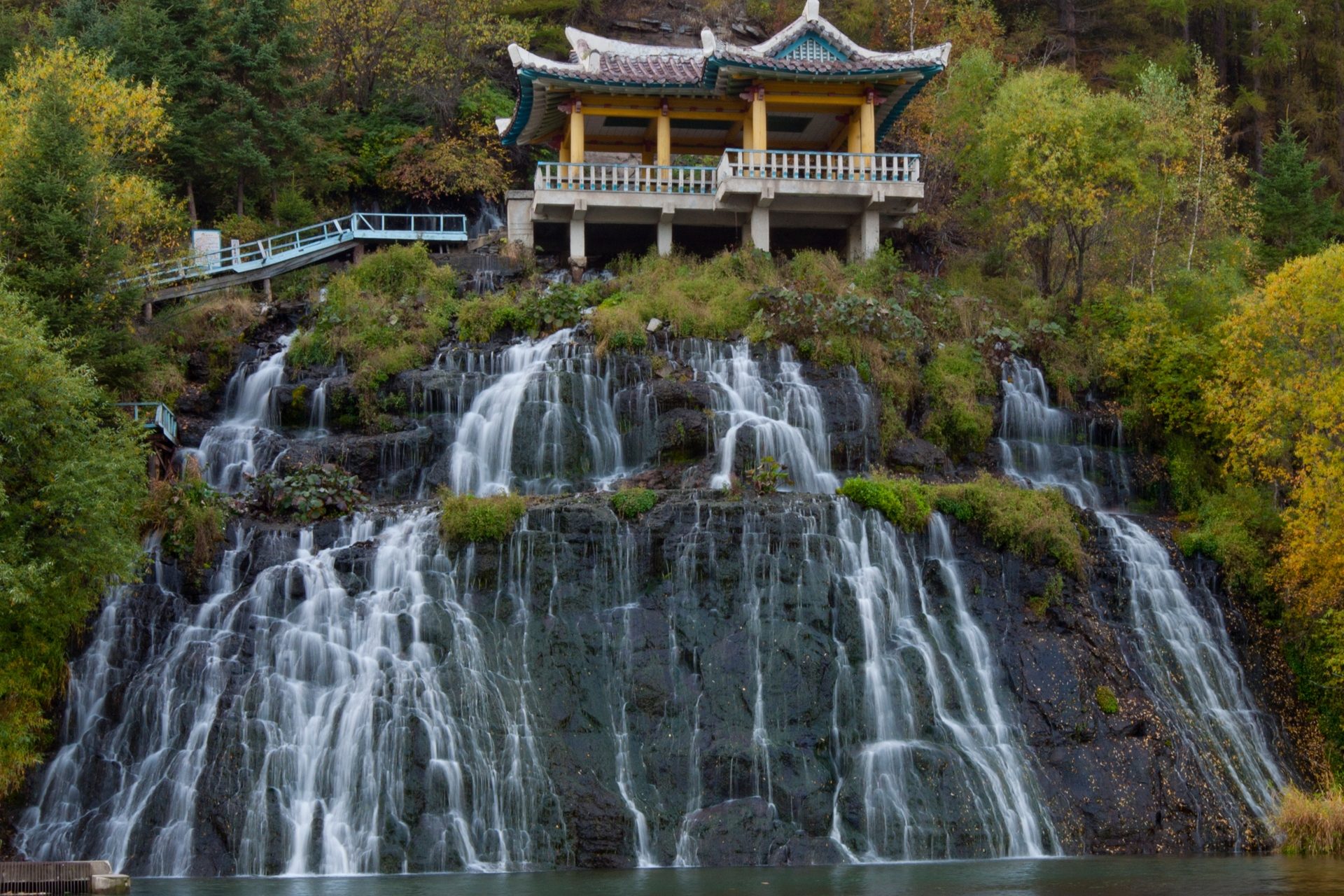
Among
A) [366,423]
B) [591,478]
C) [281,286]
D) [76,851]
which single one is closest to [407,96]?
[281,286]

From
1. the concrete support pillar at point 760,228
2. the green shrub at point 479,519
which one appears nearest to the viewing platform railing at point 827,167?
the concrete support pillar at point 760,228

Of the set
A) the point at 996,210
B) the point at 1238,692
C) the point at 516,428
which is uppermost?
the point at 996,210

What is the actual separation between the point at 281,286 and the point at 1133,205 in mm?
24252

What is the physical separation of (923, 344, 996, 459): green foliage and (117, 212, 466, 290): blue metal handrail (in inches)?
626

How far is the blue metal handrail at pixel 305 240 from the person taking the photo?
38.0 metres

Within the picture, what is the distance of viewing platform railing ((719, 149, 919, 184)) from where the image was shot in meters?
40.6

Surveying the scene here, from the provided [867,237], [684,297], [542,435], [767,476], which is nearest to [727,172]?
[867,237]

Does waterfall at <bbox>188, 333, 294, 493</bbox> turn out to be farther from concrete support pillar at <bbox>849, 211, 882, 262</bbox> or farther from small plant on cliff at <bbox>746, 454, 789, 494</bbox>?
concrete support pillar at <bbox>849, 211, 882, 262</bbox>

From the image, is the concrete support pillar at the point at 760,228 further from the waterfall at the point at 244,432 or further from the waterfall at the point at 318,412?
the waterfall at the point at 244,432

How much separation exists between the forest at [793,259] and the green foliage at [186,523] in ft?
0.22

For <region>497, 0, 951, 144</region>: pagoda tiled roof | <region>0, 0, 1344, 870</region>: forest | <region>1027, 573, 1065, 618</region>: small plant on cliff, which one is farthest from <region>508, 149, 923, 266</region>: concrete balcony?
<region>1027, 573, 1065, 618</region>: small plant on cliff

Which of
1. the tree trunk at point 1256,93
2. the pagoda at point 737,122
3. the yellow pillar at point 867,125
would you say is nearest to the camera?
the pagoda at point 737,122

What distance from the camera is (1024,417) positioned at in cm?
3553

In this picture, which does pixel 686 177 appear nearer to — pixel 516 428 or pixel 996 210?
pixel 996 210
